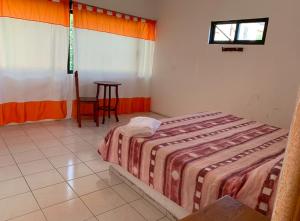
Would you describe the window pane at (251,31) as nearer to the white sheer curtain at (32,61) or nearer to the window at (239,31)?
the window at (239,31)

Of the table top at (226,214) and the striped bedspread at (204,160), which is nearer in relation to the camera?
the table top at (226,214)

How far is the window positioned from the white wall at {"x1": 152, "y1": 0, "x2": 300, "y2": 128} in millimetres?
88

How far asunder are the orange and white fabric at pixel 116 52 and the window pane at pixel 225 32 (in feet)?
5.28

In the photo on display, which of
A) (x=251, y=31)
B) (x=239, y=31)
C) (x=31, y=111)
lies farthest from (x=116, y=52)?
(x=251, y=31)

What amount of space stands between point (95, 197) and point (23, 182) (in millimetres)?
741

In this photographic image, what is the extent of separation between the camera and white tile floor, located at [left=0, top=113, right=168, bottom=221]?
1.84 metres

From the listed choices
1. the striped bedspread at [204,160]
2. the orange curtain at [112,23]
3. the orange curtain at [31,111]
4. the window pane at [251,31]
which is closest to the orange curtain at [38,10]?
the orange curtain at [112,23]

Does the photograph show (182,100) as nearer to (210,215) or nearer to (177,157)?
(177,157)

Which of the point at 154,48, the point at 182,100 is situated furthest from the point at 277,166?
the point at 154,48

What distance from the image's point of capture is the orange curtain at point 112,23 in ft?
13.2

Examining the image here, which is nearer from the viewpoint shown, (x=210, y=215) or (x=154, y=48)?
(x=210, y=215)

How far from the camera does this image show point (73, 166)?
2580mm

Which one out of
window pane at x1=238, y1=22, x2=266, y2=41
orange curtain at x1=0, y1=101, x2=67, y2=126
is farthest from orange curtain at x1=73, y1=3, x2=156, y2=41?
window pane at x1=238, y1=22, x2=266, y2=41

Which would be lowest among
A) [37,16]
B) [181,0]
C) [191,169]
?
[191,169]
